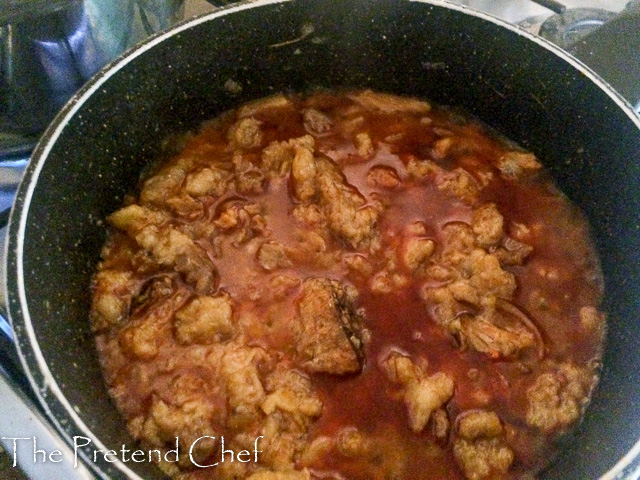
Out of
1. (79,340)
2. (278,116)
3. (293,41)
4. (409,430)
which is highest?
(293,41)

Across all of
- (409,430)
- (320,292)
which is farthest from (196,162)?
(409,430)

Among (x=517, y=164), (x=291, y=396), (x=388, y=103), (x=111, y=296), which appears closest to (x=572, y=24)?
(x=517, y=164)

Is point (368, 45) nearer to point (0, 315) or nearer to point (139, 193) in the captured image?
point (139, 193)

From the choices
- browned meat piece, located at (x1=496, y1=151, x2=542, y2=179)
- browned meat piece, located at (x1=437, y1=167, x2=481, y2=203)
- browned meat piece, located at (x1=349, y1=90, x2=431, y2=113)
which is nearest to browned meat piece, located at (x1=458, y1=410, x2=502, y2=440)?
browned meat piece, located at (x1=437, y1=167, x2=481, y2=203)

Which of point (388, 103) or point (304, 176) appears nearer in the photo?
point (304, 176)

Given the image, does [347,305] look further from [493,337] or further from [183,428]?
[183,428]
